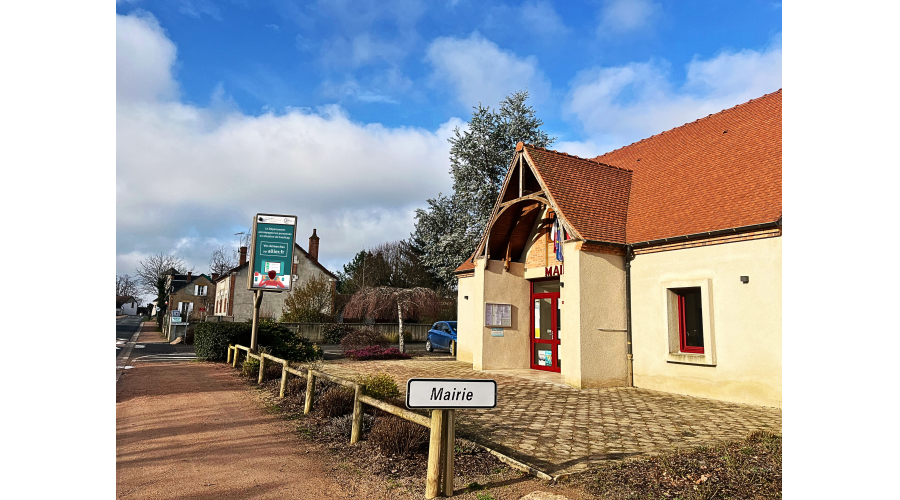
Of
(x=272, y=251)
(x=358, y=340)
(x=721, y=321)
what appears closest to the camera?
(x=721, y=321)

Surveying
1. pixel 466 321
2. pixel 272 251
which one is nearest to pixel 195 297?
pixel 272 251

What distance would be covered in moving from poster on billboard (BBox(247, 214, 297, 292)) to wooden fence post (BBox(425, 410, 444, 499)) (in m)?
12.7

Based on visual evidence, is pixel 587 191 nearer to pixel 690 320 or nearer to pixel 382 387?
pixel 690 320

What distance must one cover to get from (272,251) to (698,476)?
47.4 feet

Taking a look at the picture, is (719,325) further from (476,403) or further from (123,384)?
(123,384)

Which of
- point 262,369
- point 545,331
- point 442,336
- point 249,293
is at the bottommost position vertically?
point 442,336

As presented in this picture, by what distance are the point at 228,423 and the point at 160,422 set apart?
106 cm

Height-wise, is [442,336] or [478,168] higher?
[478,168]

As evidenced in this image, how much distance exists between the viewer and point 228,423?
318 inches

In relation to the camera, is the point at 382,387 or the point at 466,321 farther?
the point at 466,321

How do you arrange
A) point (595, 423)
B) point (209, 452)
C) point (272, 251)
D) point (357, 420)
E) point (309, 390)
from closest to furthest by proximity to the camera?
point (209, 452) → point (357, 420) → point (595, 423) → point (309, 390) → point (272, 251)

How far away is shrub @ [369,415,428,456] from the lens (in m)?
6.04

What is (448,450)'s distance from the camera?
16.1ft

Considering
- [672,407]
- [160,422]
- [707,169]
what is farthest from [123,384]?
[707,169]
